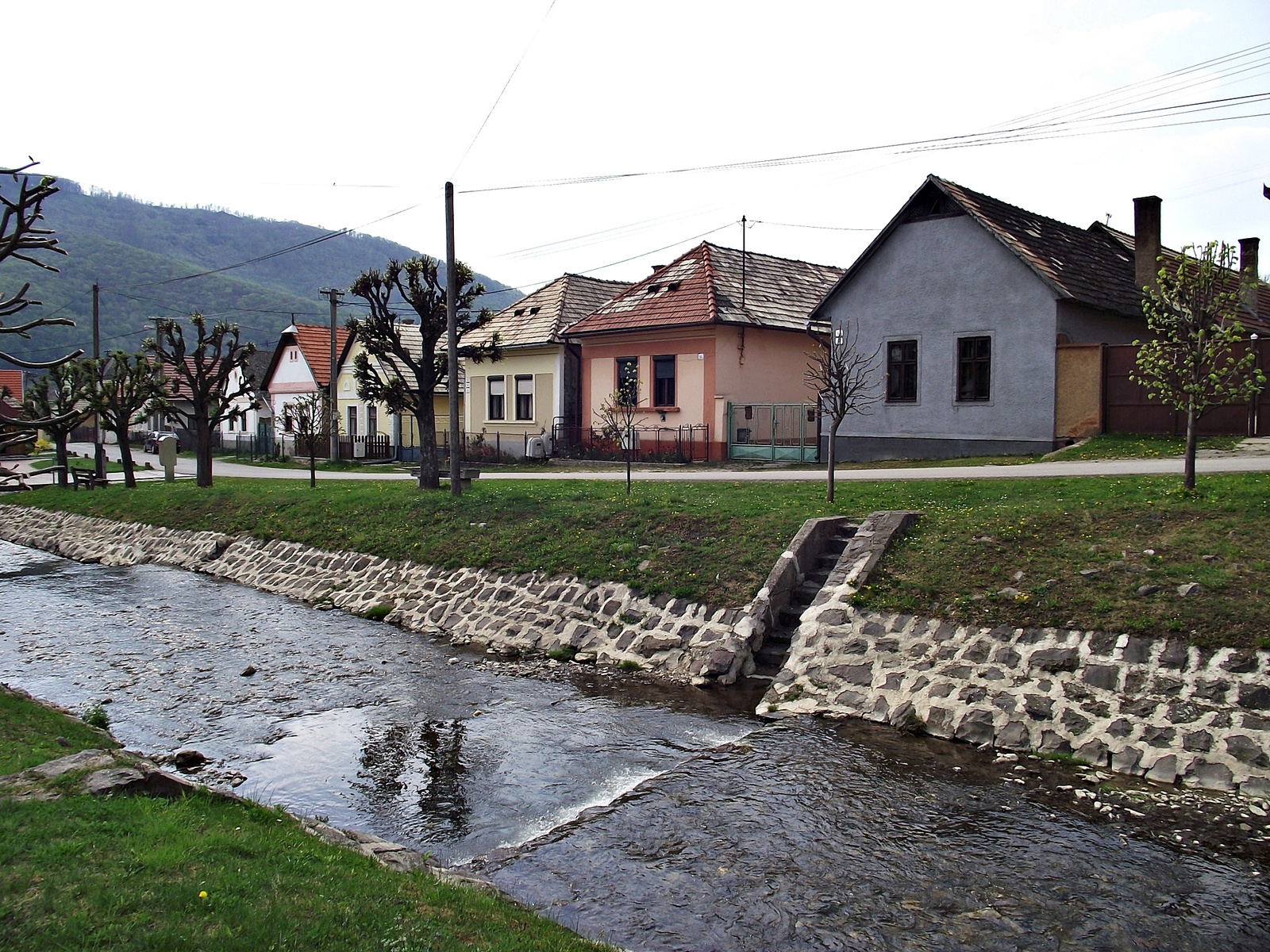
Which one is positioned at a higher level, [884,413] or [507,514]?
[884,413]

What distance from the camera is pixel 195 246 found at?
14725cm

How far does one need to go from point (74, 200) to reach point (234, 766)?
182 metres

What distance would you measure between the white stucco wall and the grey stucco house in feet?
0.09

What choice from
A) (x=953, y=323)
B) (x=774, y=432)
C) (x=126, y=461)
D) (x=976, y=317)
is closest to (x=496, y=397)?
(x=126, y=461)

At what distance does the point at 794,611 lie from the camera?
12.5 m

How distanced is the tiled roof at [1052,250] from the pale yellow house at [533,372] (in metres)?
12.6

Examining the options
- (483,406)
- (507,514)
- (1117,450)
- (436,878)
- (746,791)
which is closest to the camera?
(436,878)

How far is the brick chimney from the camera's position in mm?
28094

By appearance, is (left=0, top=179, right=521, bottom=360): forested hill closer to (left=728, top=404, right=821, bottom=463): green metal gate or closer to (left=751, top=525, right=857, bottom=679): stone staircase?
(left=728, top=404, right=821, bottom=463): green metal gate

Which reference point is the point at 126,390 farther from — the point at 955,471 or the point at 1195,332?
the point at 1195,332

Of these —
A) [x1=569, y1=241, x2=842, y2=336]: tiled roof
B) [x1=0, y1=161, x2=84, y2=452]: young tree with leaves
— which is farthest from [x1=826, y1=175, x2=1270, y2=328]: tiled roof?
[x1=0, y1=161, x2=84, y2=452]: young tree with leaves

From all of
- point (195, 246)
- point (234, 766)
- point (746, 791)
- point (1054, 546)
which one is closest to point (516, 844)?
point (746, 791)

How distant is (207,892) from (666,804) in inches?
165

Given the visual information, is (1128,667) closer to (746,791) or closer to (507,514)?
(746,791)
